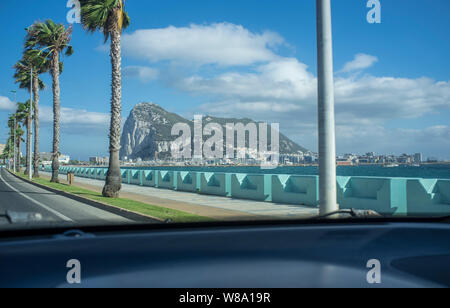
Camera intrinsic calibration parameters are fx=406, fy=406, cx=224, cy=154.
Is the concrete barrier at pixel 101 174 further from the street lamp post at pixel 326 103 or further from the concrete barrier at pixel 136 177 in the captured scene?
the street lamp post at pixel 326 103

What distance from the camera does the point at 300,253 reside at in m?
2.22

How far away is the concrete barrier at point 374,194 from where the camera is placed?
482 inches

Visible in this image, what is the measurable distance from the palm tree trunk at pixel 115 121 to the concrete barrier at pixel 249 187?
215 inches

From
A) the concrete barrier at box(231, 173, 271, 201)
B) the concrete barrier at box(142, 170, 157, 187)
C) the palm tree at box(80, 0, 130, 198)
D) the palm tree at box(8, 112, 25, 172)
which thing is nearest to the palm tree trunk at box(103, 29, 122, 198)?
the palm tree at box(80, 0, 130, 198)

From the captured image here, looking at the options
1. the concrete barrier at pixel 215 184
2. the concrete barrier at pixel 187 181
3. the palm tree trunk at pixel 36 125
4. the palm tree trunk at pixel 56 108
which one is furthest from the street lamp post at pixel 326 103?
the palm tree trunk at pixel 36 125

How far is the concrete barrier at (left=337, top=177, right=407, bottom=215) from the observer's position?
12.2 meters

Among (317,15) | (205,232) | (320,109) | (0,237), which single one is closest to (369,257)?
(205,232)

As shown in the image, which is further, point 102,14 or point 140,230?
point 102,14

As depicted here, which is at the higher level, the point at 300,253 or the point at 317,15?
the point at 317,15

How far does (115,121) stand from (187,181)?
289 inches

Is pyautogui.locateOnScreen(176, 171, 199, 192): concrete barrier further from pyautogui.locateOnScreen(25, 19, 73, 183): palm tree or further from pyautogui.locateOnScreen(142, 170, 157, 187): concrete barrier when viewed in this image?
pyautogui.locateOnScreen(25, 19, 73, 183): palm tree

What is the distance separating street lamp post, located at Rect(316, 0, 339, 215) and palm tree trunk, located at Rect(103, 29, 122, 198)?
495 inches
